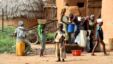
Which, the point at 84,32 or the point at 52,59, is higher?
the point at 84,32

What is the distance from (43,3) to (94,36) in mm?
9617

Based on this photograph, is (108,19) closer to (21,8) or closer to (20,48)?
(20,48)

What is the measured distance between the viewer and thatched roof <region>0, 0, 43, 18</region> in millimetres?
28391

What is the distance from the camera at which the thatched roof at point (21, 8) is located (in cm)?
2839

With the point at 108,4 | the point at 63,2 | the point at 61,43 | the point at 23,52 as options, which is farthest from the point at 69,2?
the point at 61,43

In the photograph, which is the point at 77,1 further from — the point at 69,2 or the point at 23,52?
the point at 23,52

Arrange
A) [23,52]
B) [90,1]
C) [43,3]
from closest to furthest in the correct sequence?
[23,52] → [90,1] → [43,3]

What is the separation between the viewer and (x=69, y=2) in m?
26.7

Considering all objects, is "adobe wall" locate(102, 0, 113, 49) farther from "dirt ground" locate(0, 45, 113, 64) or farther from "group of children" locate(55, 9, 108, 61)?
"dirt ground" locate(0, 45, 113, 64)

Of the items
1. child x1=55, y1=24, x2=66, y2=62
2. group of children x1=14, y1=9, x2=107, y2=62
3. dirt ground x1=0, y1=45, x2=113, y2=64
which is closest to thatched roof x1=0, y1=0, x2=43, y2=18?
group of children x1=14, y1=9, x2=107, y2=62

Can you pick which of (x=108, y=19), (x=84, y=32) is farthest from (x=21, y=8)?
(x=84, y=32)

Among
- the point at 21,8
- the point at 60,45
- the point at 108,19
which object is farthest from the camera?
the point at 21,8

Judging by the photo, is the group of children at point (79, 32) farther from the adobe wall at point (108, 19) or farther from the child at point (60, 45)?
the child at point (60, 45)

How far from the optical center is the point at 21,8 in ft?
93.8
